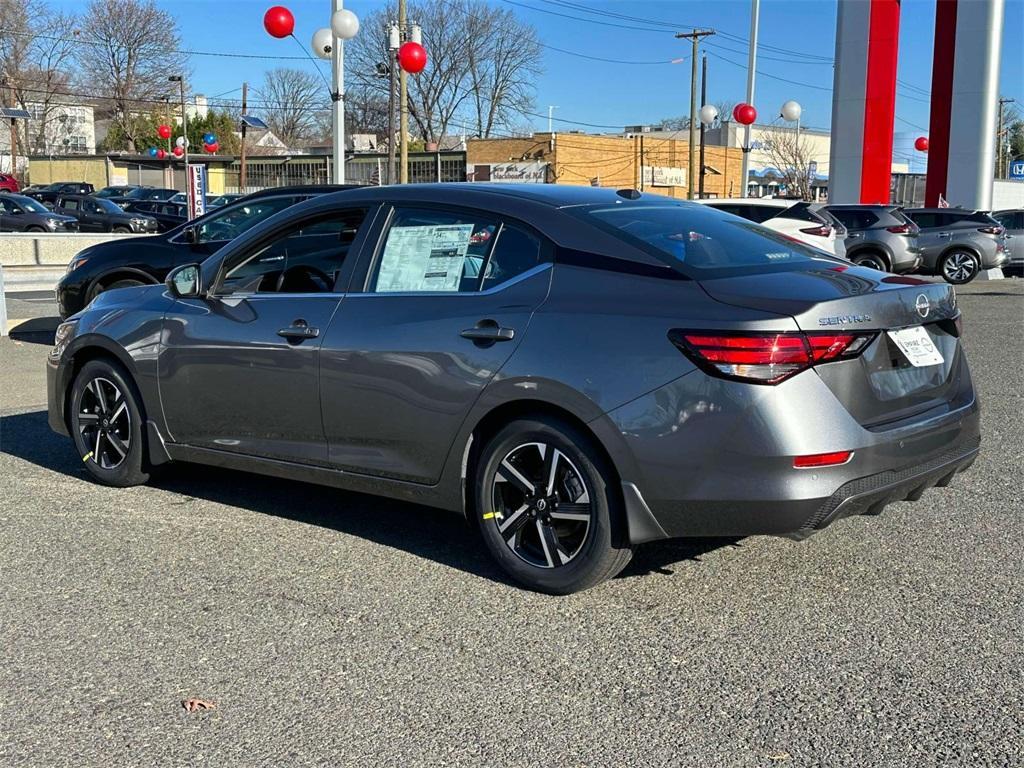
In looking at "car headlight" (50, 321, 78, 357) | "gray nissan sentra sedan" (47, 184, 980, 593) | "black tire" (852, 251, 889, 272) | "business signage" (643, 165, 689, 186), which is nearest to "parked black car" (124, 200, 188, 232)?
"black tire" (852, 251, 889, 272)

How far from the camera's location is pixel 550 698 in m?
3.43

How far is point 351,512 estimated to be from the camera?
18.2ft

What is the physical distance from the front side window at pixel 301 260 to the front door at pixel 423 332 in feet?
0.73

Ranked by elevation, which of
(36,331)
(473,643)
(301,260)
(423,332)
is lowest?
(473,643)

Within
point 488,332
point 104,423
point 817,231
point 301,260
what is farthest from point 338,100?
point 488,332

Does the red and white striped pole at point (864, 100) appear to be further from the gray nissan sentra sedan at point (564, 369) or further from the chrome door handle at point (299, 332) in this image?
the chrome door handle at point (299, 332)

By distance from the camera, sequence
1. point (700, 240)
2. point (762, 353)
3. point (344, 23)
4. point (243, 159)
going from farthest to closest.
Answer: point (243, 159), point (344, 23), point (700, 240), point (762, 353)

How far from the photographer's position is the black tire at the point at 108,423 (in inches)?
228

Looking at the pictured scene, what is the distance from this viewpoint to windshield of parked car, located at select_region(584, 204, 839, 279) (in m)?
4.24

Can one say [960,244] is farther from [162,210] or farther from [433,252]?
[162,210]

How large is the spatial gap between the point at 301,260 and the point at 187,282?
685mm

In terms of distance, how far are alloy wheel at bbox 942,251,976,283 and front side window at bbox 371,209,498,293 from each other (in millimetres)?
19358

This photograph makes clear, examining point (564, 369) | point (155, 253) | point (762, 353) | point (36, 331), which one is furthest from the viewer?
point (36, 331)

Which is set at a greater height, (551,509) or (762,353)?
(762,353)
